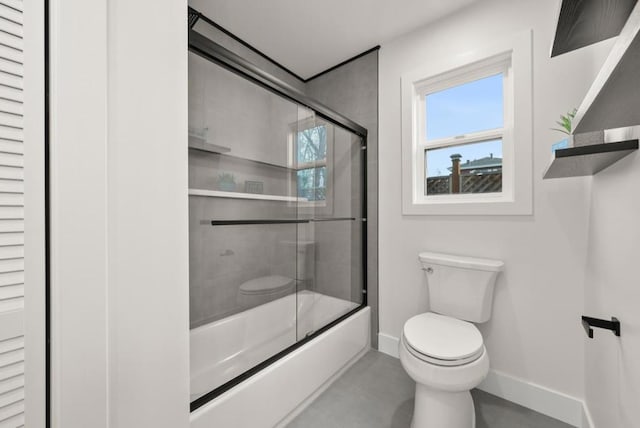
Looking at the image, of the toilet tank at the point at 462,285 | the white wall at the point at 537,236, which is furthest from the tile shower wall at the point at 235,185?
the white wall at the point at 537,236

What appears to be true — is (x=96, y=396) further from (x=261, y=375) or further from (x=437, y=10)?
(x=437, y=10)

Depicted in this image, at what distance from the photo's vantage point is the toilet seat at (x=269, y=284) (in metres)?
1.68

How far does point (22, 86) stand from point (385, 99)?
6.70 feet

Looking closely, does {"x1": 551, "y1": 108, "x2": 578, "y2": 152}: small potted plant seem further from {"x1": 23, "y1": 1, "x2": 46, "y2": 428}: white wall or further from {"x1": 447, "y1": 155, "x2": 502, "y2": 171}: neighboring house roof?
{"x1": 23, "y1": 1, "x2": 46, "y2": 428}: white wall

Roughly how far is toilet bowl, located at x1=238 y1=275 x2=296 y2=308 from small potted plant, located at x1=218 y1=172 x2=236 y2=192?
60 cm

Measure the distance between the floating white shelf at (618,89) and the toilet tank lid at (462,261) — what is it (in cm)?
117

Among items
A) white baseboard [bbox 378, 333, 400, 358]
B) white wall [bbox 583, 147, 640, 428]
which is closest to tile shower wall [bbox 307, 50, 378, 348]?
white baseboard [bbox 378, 333, 400, 358]

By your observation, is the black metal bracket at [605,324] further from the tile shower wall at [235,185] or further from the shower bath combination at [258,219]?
the tile shower wall at [235,185]

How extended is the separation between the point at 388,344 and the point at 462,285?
32.4 inches

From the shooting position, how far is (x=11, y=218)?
588mm

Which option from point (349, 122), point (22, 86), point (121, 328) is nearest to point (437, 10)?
point (349, 122)

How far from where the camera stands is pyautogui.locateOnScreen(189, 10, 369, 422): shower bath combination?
126 cm

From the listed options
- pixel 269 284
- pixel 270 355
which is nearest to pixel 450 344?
pixel 270 355

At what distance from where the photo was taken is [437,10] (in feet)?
5.84
